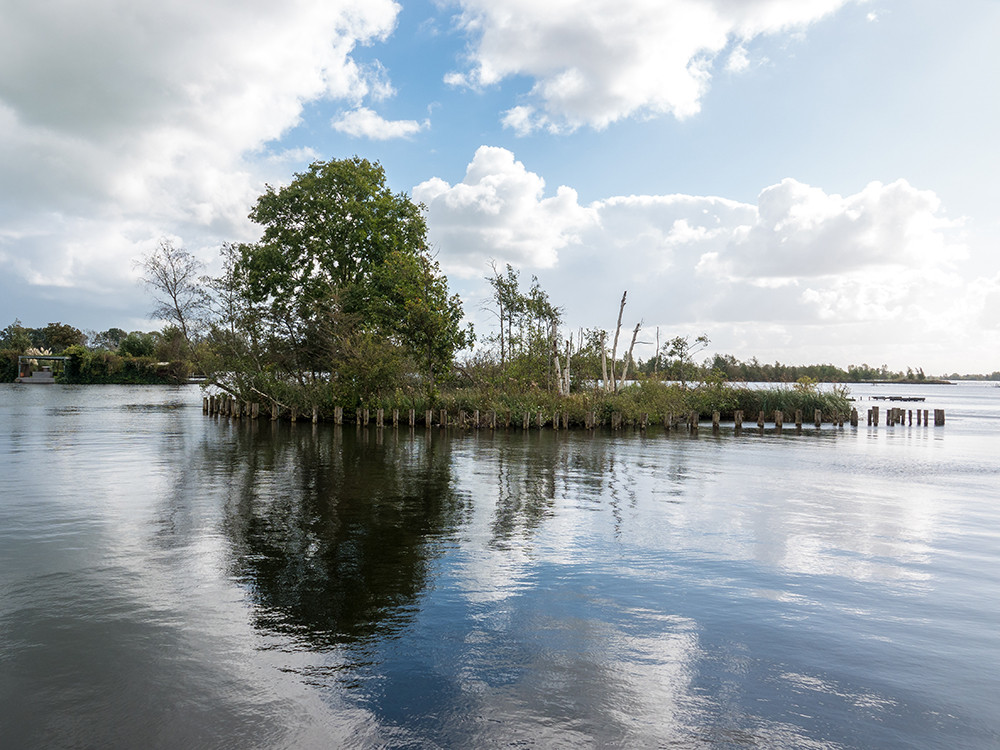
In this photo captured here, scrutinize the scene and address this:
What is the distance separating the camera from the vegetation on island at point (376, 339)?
32781mm

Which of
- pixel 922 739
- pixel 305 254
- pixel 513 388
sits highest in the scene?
pixel 305 254

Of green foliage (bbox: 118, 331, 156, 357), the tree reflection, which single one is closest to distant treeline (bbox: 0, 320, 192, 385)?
green foliage (bbox: 118, 331, 156, 357)

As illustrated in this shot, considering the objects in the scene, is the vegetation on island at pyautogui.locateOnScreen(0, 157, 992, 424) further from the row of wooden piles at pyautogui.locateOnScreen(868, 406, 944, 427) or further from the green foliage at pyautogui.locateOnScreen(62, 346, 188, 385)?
the green foliage at pyautogui.locateOnScreen(62, 346, 188, 385)

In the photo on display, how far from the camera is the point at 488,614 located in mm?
6508

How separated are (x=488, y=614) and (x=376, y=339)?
2735 cm

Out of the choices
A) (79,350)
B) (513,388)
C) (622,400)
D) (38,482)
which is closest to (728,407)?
(622,400)

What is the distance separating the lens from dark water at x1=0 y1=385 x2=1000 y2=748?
4.54 meters

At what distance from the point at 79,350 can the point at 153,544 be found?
93.1 m

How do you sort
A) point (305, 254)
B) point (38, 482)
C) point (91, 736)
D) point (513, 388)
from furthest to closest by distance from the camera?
1. point (305, 254)
2. point (513, 388)
3. point (38, 482)
4. point (91, 736)

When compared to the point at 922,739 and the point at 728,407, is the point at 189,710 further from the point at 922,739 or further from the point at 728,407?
the point at 728,407

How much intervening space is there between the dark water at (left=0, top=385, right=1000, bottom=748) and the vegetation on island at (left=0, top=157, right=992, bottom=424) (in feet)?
59.4

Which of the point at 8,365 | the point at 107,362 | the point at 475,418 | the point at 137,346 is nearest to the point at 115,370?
the point at 107,362

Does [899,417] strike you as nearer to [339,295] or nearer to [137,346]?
[339,295]

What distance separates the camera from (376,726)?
4391 millimetres
